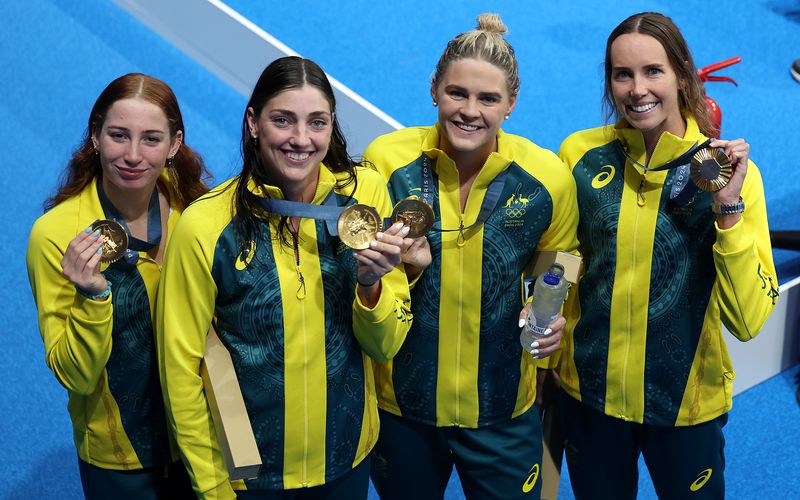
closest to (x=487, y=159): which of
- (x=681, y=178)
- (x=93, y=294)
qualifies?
(x=681, y=178)

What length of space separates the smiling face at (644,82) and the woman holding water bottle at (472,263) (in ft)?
0.82

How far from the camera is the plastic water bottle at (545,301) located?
9.88 feet

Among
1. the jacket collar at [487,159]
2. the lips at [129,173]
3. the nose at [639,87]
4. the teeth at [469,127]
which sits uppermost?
the nose at [639,87]

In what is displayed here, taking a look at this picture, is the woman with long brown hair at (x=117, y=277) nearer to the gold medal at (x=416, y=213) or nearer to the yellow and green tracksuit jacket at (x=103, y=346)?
the yellow and green tracksuit jacket at (x=103, y=346)

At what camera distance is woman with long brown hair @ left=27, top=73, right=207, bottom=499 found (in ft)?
9.25

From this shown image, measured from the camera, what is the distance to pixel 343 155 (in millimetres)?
2959

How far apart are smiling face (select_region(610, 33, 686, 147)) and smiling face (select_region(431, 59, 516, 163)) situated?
13.5 inches

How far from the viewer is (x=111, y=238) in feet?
9.11

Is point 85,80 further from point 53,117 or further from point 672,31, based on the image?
point 672,31

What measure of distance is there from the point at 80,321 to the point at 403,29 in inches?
196

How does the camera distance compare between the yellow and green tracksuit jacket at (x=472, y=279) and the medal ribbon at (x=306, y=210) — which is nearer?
the medal ribbon at (x=306, y=210)

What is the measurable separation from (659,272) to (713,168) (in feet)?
1.21

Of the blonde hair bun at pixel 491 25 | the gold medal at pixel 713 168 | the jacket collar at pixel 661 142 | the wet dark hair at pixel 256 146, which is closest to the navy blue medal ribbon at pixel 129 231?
the wet dark hair at pixel 256 146

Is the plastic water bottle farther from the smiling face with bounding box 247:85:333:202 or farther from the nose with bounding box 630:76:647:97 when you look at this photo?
the smiling face with bounding box 247:85:333:202
